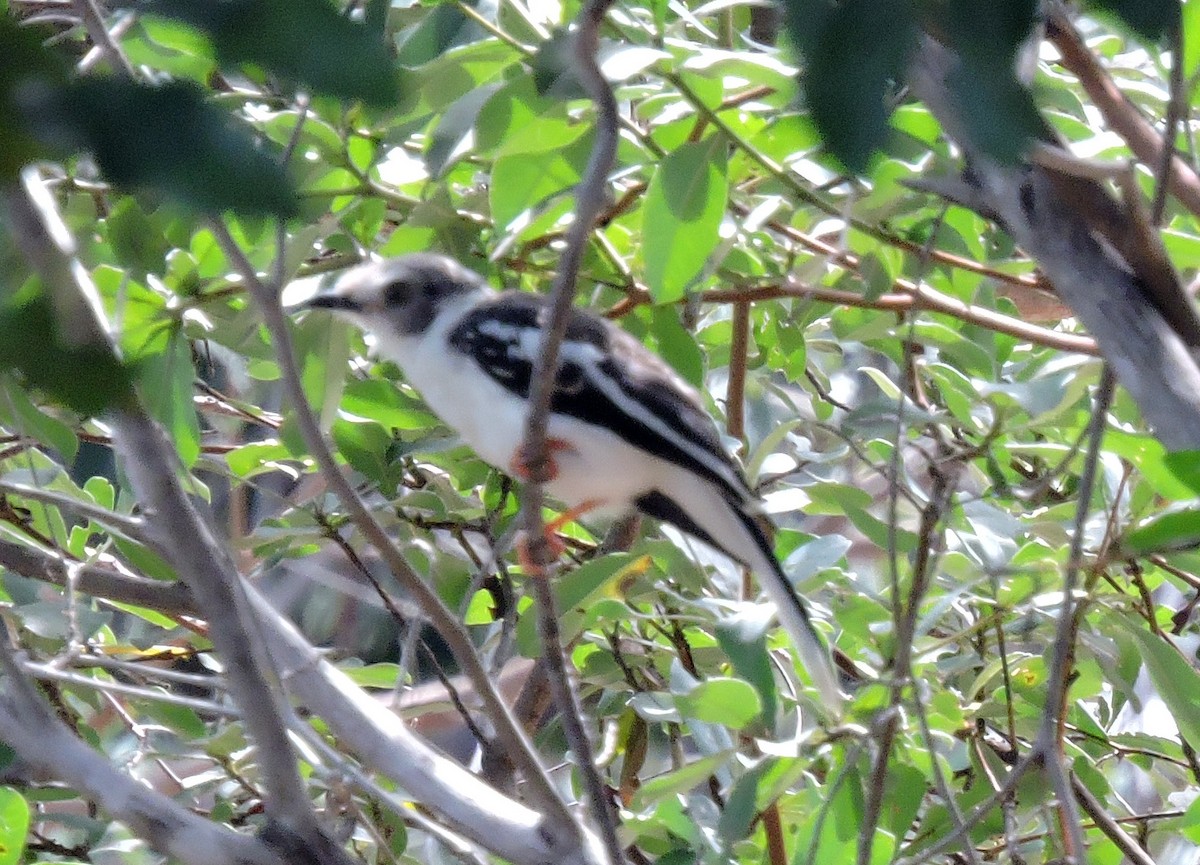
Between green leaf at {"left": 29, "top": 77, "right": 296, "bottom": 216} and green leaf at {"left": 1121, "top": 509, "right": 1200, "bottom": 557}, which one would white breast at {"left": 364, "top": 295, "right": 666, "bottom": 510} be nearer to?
green leaf at {"left": 1121, "top": 509, "right": 1200, "bottom": 557}

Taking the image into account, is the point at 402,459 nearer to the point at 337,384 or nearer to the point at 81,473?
the point at 337,384

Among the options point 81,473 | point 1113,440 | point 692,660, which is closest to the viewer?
point 1113,440

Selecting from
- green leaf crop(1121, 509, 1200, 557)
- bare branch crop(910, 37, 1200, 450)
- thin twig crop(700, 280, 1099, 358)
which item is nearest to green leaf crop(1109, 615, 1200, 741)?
thin twig crop(700, 280, 1099, 358)

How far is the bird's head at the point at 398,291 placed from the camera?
2.39 m

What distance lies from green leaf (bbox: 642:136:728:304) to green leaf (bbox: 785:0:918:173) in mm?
1325

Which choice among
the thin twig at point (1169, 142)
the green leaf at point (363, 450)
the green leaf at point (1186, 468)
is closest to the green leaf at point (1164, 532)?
the green leaf at point (1186, 468)

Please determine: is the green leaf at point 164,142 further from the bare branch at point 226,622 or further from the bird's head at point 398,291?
the bird's head at point 398,291

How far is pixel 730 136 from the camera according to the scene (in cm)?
194

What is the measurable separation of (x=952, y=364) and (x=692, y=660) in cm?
73

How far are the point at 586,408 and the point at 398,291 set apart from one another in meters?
0.48

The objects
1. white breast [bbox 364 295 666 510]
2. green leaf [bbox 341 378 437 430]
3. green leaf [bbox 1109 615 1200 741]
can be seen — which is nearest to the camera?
green leaf [bbox 1109 615 1200 741]

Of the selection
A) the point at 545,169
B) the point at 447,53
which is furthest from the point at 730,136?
the point at 447,53

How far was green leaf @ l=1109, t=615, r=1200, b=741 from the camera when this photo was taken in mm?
2029

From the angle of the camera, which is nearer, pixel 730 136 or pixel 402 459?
pixel 730 136
